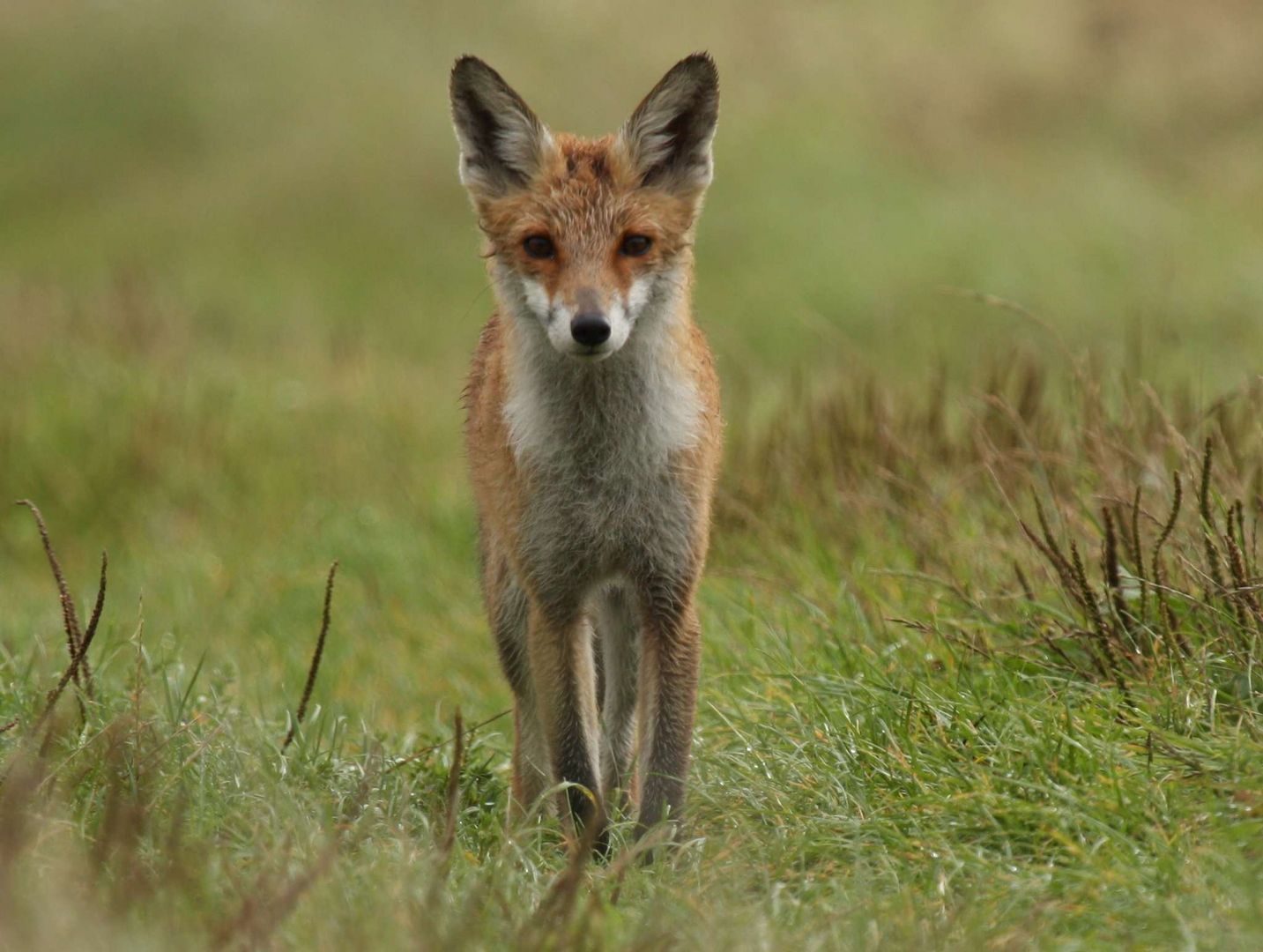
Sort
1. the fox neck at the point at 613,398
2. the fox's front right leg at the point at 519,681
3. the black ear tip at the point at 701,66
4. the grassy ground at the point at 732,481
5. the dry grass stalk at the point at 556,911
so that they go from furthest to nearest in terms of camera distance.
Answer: the fox's front right leg at the point at 519,681 < the black ear tip at the point at 701,66 < the fox neck at the point at 613,398 < the grassy ground at the point at 732,481 < the dry grass stalk at the point at 556,911

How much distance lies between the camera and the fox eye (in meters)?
4.54

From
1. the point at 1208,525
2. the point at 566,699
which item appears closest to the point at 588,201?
the point at 566,699

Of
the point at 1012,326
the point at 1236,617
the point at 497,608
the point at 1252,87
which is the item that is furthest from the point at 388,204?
the point at 1236,617

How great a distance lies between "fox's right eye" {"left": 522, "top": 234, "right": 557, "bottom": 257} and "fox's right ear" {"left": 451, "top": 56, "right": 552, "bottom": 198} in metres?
0.36

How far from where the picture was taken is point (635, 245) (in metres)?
4.56

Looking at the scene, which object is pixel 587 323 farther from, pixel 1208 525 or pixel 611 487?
pixel 1208 525

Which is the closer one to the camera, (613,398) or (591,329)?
(591,329)

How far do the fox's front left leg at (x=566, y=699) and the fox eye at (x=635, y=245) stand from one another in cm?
108

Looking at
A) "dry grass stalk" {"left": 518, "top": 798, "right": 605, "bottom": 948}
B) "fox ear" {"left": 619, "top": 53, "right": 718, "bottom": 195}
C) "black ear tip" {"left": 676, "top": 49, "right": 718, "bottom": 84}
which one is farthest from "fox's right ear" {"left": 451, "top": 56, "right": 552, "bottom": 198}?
"dry grass stalk" {"left": 518, "top": 798, "right": 605, "bottom": 948}

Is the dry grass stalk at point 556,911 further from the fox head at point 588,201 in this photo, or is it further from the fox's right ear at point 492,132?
the fox's right ear at point 492,132

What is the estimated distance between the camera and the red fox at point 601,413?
4578mm

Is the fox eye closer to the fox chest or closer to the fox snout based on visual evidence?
the fox snout

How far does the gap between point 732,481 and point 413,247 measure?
11008 mm

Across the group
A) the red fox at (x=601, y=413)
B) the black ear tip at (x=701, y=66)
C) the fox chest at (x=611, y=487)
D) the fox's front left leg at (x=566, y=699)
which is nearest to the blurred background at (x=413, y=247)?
the fox's front left leg at (x=566, y=699)
